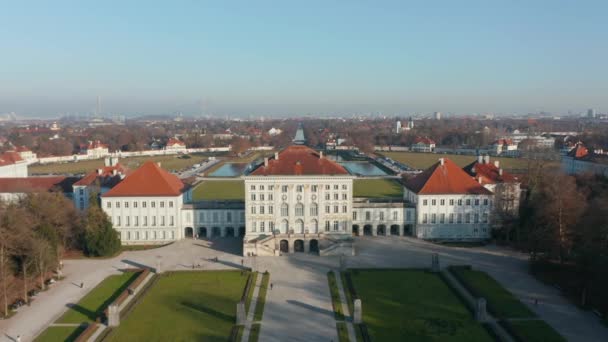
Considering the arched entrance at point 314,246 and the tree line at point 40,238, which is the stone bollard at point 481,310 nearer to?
the arched entrance at point 314,246

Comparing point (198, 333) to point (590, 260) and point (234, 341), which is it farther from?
point (590, 260)

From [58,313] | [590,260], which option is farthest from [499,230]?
[58,313]

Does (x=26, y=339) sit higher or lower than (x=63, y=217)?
lower

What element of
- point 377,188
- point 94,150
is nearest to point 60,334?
point 377,188

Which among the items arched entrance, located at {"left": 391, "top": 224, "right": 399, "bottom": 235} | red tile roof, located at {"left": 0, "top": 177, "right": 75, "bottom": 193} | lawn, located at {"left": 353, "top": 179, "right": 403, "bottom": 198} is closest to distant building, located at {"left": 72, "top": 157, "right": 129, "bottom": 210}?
red tile roof, located at {"left": 0, "top": 177, "right": 75, "bottom": 193}

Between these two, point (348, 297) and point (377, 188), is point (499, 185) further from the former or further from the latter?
point (377, 188)
